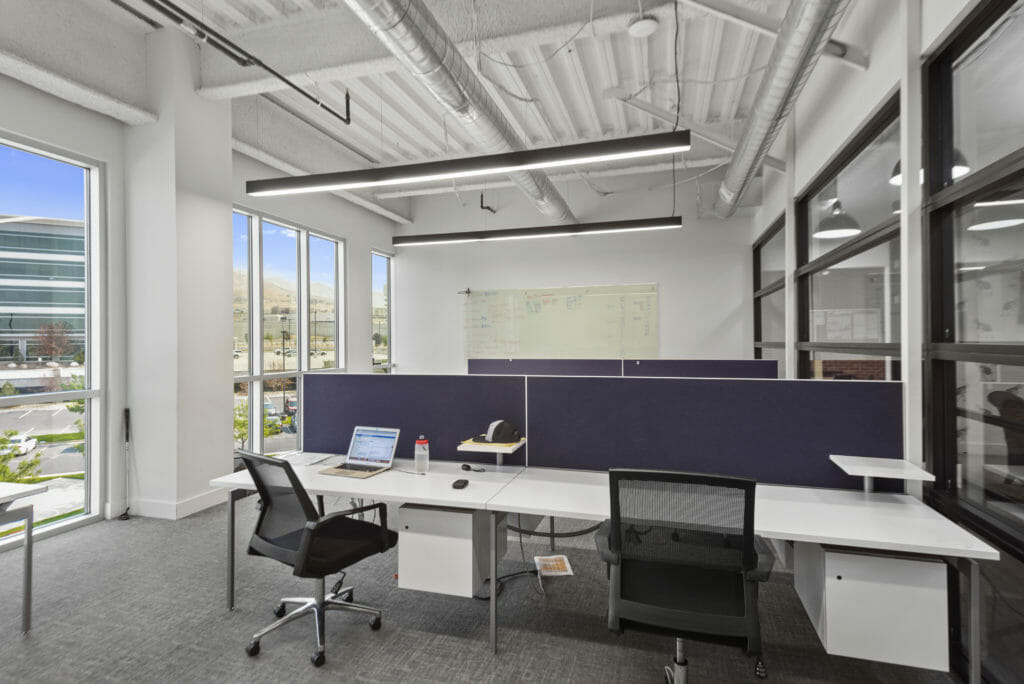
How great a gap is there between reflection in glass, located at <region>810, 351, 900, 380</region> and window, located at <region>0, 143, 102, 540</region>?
5.12 m

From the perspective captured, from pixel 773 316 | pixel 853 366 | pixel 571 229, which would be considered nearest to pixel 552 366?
pixel 571 229

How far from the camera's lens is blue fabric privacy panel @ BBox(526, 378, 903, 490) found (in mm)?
2352

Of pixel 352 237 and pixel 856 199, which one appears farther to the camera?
pixel 352 237

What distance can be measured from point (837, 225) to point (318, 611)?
3.82 meters

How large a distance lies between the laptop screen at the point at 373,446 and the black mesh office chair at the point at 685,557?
4.69ft

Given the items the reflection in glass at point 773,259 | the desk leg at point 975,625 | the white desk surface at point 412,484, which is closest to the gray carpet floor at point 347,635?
the desk leg at point 975,625

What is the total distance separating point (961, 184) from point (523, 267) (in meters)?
5.49

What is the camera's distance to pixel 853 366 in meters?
3.24

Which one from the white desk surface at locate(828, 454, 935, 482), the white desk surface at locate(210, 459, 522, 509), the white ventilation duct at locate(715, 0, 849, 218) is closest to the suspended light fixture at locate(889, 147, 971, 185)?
the white ventilation duct at locate(715, 0, 849, 218)

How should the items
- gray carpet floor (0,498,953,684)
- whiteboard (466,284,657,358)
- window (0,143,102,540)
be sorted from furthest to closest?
whiteboard (466,284,657,358)
window (0,143,102,540)
gray carpet floor (0,498,953,684)

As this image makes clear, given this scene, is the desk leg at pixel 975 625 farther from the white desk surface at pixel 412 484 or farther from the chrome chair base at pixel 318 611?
the chrome chair base at pixel 318 611

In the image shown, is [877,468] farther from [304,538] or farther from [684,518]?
[304,538]

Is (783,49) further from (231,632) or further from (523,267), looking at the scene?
(523,267)

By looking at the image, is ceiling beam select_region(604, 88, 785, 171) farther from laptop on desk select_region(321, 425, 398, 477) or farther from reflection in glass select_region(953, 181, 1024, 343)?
laptop on desk select_region(321, 425, 398, 477)
